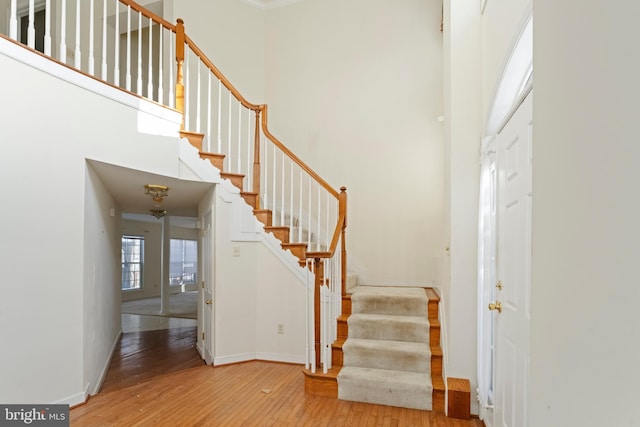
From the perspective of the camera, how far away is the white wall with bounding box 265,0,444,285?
16.5ft

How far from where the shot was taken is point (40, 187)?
9.03 ft

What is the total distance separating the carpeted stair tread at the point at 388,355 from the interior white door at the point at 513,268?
0.99 m

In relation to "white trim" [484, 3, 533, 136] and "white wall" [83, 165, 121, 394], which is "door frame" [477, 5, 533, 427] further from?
"white wall" [83, 165, 121, 394]

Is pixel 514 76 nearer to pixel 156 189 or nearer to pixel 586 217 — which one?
pixel 586 217

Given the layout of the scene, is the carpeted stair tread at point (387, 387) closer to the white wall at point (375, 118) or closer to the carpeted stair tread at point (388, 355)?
the carpeted stair tread at point (388, 355)

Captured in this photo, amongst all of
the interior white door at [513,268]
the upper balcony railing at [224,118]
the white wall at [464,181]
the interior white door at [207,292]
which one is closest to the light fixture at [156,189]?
the interior white door at [207,292]

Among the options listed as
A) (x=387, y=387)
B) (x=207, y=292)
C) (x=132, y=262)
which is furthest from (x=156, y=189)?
(x=132, y=262)

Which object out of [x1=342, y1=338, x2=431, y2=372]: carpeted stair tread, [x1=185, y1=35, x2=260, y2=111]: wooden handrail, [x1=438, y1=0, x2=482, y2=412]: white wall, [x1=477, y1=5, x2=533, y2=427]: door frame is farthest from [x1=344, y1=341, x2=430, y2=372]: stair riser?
[x1=185, y1=35, x2=260, y2=111]: wooden handrail

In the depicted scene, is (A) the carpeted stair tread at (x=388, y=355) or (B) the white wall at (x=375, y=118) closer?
(A) the carpeted stair tread at (x=388, y=355)

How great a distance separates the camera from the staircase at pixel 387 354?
122 inches

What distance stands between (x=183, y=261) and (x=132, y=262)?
2030mm

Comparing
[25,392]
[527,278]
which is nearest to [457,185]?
[527,278]

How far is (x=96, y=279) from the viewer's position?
3645 millimetres

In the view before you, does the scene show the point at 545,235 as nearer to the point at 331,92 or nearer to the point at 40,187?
the point at 40,187
